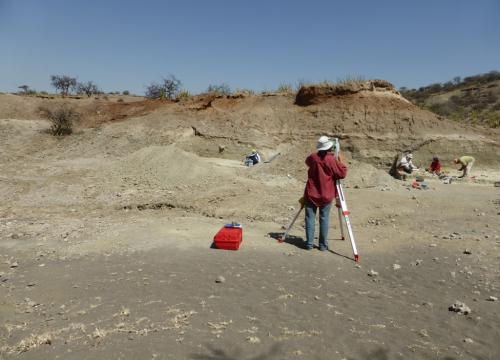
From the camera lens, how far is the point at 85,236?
678 centimetres

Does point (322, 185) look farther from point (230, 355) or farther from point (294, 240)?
point (230, 355)

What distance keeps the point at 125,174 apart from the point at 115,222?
13.0 feet

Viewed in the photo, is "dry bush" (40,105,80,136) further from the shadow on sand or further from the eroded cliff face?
the shadow on sand

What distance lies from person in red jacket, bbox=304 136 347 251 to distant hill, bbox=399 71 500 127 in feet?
78.5

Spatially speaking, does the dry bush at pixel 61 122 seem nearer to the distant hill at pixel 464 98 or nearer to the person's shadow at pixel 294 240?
the person's shadow at pixel 294 240

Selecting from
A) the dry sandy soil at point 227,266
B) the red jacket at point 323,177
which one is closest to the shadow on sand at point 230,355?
the dry sandy soil at point 227,266

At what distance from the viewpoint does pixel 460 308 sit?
4.01 m

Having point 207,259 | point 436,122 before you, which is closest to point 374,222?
point 207,259

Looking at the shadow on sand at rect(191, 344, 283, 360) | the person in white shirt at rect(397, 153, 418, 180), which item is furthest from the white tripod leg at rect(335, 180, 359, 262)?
the person in white shirt at rect(397, 153, 418, 180)

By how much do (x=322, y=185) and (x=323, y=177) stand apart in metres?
0.11

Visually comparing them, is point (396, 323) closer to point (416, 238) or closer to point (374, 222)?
point (416, 238)

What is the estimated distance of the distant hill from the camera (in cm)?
3127

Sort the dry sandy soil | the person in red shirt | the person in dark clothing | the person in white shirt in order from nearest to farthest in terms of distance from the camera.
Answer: the dry sandy soil
the person in white shirt
the person in dark clothing
the person in red shirt

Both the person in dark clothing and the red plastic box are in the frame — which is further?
the person in dark clothing
